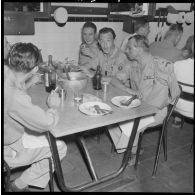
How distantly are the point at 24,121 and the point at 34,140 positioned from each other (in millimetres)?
316

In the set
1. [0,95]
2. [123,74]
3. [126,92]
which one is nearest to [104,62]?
[123,74]

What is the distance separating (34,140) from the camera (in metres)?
1.75

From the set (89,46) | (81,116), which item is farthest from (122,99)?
(89,46)

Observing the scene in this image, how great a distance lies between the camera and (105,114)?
166 centimetres

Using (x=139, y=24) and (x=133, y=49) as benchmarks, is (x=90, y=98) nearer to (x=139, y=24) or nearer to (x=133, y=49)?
(x=133, y=49)

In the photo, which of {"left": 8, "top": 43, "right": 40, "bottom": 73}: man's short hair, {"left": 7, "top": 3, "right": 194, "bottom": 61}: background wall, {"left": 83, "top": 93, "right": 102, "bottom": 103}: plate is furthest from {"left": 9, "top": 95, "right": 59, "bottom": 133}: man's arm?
{"left": 7, "top": 3, "right": 194, "bottom": 61}: background wall

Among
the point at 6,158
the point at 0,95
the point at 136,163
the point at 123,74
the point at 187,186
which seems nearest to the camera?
the point at 187,186

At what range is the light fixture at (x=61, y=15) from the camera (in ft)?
10.9

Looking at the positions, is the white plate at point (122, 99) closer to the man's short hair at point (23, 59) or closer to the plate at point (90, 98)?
the plate at point (90, 98)

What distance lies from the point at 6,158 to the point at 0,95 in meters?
0.69

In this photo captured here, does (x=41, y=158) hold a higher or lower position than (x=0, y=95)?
lower

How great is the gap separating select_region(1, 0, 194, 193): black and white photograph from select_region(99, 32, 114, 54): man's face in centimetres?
1

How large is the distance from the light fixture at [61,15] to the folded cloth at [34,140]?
206 cm

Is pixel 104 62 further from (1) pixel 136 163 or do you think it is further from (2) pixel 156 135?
(1) pixel 136 163
